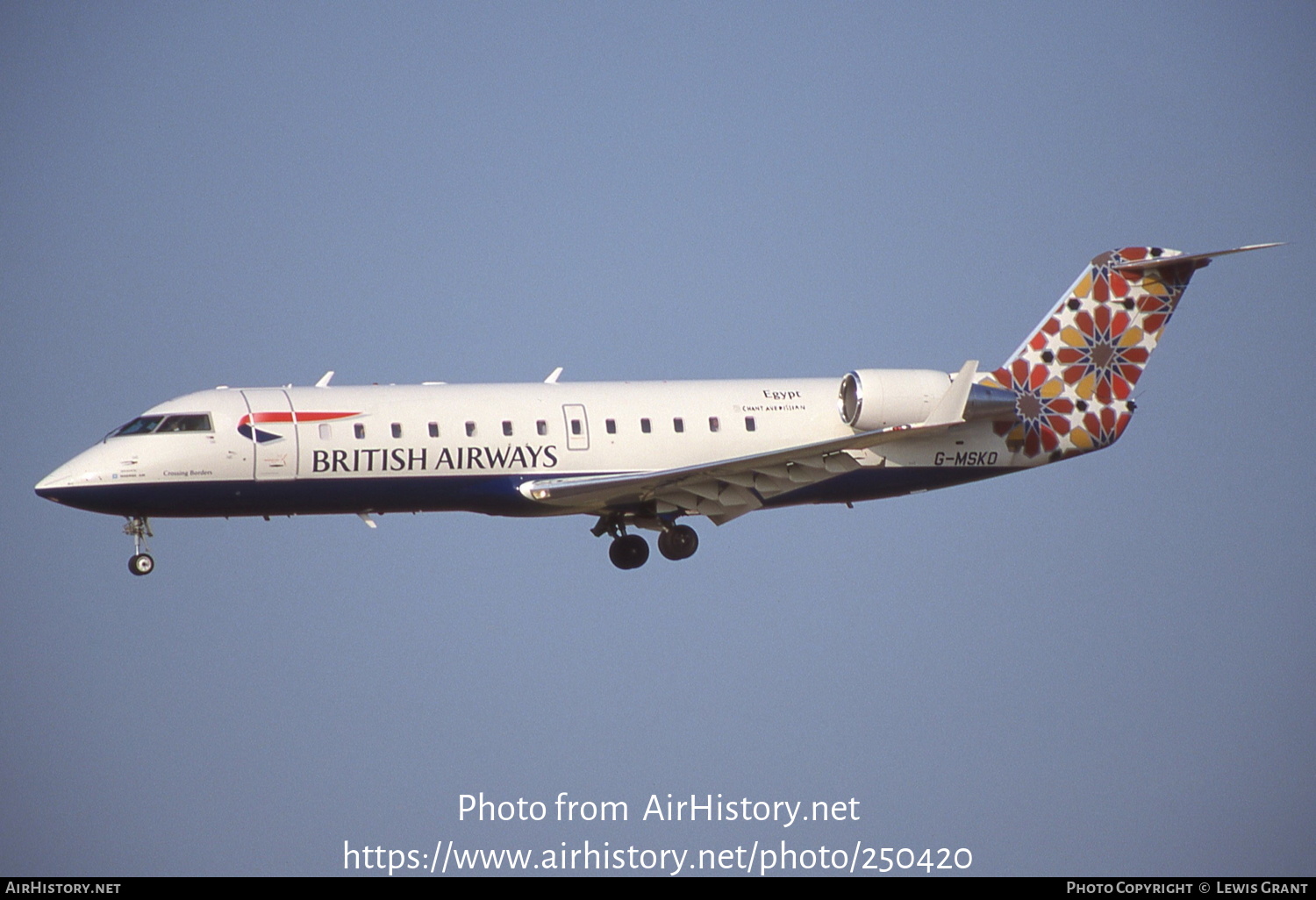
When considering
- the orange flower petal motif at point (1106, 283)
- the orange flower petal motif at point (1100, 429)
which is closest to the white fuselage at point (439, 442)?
the orange flower petal motif at point (1100, 429)

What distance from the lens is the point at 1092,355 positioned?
123 ft

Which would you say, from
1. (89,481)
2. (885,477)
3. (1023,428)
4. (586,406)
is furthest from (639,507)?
(89,481)

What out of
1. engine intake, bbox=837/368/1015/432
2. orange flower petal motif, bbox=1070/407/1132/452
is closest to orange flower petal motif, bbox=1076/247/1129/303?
orange flower petal motif, bbox=1070/407/1132/452

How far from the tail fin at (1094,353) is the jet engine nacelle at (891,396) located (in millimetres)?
2060

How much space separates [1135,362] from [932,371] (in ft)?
15.6

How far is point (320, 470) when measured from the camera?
33.2m

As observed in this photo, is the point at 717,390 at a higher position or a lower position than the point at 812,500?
higher

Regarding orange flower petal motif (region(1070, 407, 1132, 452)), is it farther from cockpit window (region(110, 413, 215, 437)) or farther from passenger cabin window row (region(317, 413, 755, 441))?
cockpit window (region(110, 413, 215, 437))

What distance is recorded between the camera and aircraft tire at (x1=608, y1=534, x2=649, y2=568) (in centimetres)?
3684

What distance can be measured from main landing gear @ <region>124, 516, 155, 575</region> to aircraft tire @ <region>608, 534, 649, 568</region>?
353 inches

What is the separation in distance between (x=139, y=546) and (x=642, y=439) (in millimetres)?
9469

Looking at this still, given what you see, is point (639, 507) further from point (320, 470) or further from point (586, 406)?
point (320, 470)

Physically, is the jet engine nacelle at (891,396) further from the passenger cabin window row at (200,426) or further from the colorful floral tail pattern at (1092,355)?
the passenger cabin window row at (200,426)

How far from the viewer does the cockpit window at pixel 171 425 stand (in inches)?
1309
